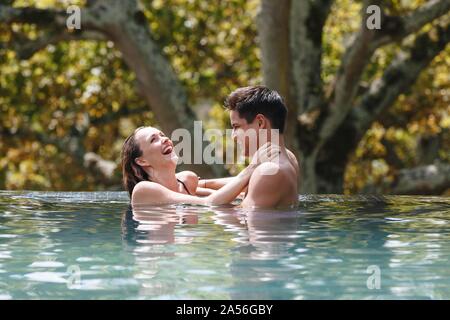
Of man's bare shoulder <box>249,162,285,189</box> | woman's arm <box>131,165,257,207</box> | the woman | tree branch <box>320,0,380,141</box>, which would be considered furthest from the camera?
tree branch <box>320,0,380,141</box>

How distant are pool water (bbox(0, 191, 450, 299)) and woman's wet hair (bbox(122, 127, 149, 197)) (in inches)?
11.9

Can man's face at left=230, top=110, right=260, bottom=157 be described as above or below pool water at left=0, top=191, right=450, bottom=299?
above

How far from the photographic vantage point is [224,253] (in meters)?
4.68

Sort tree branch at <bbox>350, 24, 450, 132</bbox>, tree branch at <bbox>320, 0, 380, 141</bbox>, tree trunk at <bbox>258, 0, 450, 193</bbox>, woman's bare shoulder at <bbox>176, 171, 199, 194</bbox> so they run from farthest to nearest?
tree branch at <bbox>350, 24, 450, 132</bbox>
tree trunk at <bbox>258, 0, 450, 193</bbox>
tree branch at <bbox>320, 0, 380, 141</bbox>
woman's bare shoulder at <bbox>176, 171, 199, 194</bbox>

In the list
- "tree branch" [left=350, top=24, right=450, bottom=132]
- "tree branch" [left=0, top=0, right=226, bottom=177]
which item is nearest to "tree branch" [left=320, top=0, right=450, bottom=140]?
"tree branch" [left=350, top=24, right=450, bottom=132]

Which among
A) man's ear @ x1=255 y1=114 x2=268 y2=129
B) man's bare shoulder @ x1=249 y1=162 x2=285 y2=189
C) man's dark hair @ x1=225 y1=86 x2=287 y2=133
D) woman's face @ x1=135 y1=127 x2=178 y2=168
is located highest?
man's dark hair @ x1=225 y1=86 x2=287 y2=133

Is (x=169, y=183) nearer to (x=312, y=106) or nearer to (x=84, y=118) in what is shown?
(x=312, y=106)

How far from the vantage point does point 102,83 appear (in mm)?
18031

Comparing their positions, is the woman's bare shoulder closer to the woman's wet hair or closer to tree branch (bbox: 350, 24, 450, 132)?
the woman's wet hair

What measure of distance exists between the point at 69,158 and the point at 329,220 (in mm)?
14082

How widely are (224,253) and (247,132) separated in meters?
2.18

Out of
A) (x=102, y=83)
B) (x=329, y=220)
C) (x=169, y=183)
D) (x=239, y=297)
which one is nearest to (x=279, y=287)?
(x=239, y=297)

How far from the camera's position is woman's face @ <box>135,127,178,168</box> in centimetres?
735

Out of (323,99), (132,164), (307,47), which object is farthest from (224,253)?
(307,47)
